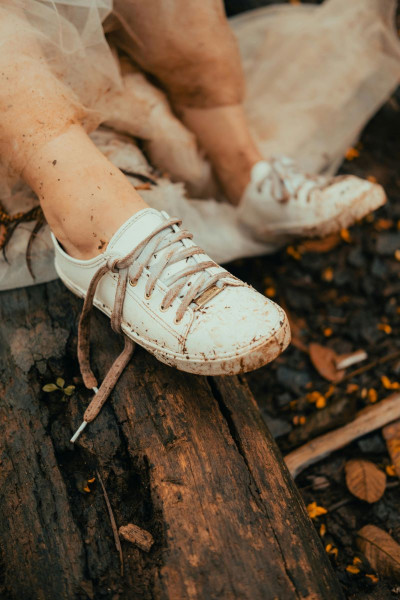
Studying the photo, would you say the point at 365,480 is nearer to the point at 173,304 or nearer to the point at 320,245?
the point at 173,304

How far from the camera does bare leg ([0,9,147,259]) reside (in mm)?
1245

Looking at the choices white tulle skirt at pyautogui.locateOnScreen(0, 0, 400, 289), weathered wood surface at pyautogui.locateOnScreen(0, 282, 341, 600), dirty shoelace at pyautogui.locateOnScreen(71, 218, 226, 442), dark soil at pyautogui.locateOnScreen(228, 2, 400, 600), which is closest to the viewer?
weathered wood surface at pyautogui.locateOnScreen(0, 282, 341, 600)

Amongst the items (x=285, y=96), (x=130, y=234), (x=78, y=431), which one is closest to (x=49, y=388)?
(x=78, y=431)

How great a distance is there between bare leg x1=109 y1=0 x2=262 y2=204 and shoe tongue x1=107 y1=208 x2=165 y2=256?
76 centimetres

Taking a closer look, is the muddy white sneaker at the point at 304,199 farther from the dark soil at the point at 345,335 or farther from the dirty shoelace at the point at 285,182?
the dark soil at the point at 345,335

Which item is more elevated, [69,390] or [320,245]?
[69,390]

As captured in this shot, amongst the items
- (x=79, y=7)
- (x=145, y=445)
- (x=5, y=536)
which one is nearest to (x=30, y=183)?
(x=79, y=7)

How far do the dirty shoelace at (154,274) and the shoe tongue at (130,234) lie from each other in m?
0.02

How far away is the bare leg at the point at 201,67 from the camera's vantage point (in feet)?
5.25

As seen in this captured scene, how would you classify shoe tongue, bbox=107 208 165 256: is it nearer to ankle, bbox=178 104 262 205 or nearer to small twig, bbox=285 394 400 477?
ankle, bbox=178 104 262 205

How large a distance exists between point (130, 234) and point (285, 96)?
4.53 feet

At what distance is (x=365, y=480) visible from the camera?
1.54 meters

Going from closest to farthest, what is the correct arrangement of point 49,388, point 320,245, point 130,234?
point 130,234 → point 49,388 → point 320,245

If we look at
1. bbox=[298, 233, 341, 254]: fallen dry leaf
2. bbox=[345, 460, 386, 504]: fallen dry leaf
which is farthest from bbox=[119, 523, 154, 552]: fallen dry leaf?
bbox=[298, 233, 341, 254]: fallen dry leaf
